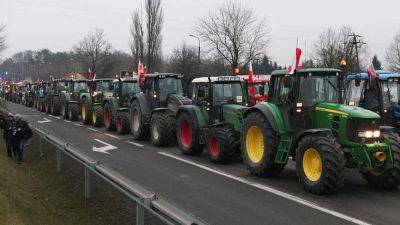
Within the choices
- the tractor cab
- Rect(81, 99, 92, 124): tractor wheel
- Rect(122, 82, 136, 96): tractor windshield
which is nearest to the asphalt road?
the tractor cab

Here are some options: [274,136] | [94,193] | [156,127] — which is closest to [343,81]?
[274,136]

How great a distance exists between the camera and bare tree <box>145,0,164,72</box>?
48.4 metres

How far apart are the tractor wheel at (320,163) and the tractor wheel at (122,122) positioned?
38.8 ft

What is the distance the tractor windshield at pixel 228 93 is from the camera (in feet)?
46.9

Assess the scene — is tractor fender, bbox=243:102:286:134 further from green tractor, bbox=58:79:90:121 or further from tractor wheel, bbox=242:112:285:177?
green tractor, bbox=58:79:90:121

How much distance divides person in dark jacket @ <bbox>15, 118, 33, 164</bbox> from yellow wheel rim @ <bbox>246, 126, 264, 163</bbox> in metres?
6.43

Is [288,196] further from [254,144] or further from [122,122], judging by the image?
[122,122]

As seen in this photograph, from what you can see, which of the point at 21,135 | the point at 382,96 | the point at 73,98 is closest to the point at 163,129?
the point at 21,135

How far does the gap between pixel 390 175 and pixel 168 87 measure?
389 inches

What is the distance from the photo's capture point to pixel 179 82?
60.1 feet

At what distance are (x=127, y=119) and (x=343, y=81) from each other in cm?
1156

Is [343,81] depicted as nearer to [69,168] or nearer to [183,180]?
[183,180]

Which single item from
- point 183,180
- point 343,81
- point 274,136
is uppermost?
point 343,81

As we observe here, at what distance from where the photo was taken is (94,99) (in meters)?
25.9
